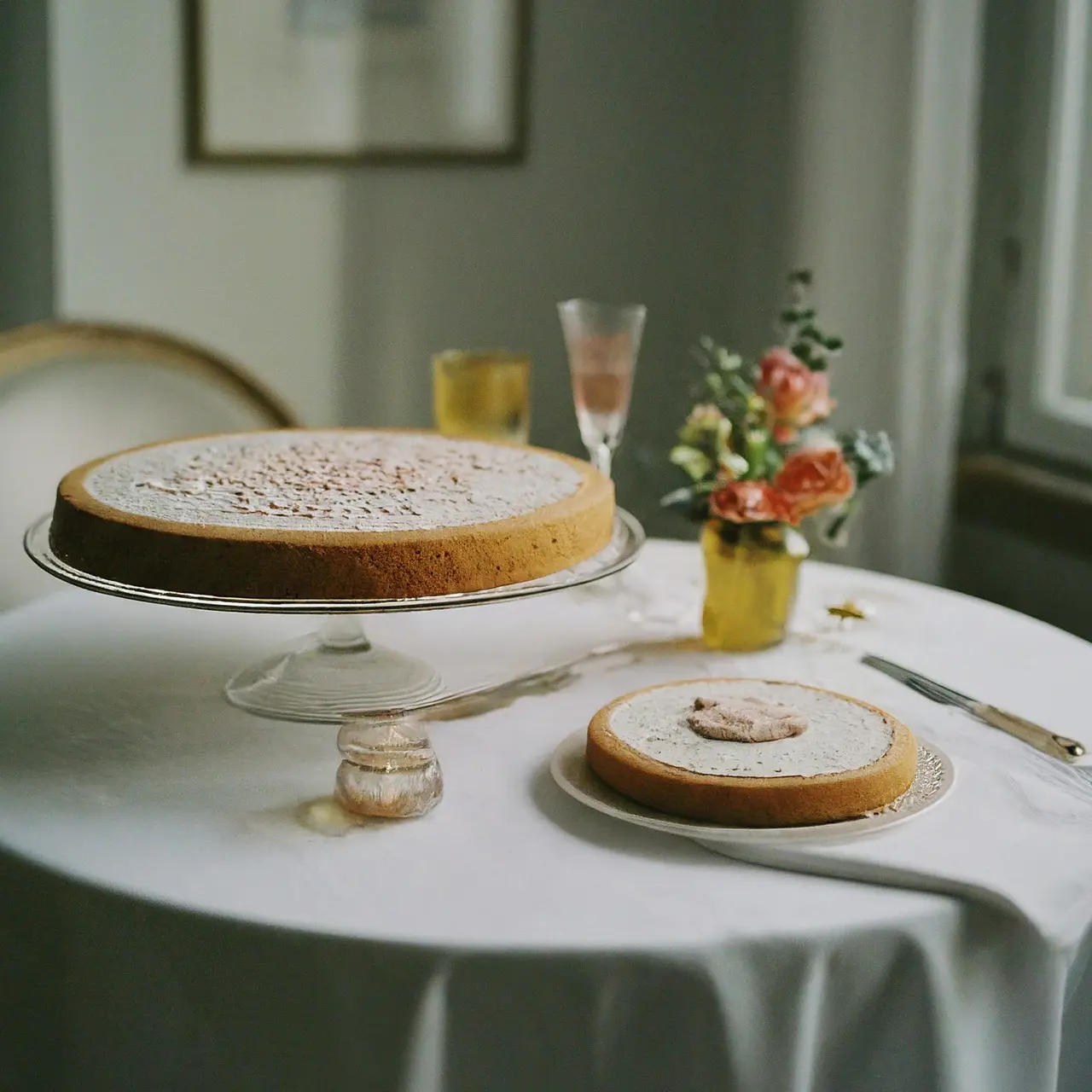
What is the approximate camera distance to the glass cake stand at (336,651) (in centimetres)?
92

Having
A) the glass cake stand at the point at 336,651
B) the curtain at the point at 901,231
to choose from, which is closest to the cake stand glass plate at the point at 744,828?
the glass cake stand at the point at 336,651

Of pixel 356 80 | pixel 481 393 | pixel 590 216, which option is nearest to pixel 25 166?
pixel 356 80

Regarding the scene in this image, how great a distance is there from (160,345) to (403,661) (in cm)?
83

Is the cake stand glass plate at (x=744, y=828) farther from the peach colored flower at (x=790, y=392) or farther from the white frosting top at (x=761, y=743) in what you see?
the peach colored flower at (x=790, y=392)

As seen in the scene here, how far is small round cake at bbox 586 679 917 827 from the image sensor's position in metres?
0.82

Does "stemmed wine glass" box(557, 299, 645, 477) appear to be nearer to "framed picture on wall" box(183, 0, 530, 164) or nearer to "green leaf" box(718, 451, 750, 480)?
"green leaf" box(718, 451, 750, 480)

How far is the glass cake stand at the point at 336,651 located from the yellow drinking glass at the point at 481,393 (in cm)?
24

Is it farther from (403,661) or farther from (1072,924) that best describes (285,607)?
(1072,924)

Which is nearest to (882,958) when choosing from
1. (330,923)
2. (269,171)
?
(330,923)

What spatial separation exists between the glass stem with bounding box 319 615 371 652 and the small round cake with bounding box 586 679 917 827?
0.92ft

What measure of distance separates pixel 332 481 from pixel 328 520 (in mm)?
133

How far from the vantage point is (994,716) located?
3.38 ft

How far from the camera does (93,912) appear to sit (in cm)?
78

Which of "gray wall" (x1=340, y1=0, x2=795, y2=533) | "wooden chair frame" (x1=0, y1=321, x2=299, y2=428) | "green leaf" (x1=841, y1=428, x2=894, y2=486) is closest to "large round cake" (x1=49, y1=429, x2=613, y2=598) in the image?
"green leaf" (x1=841, y1=428, x2=894, y2=486)
